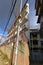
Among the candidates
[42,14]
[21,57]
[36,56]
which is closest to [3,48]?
[21,57]

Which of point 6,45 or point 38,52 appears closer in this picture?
point 6,45

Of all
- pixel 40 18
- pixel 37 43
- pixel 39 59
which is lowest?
pixel 39 59

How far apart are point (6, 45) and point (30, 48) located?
1.04m

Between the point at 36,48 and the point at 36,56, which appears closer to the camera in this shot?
the point at 36,56

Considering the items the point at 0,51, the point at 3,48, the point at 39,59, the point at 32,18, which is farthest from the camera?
the point at 32,18

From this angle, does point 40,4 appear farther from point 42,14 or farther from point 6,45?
point 6,45

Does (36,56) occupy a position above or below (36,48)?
below

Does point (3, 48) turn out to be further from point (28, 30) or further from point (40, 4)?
point (40, 4)

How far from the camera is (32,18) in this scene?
28.7 ft

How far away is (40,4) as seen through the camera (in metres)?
7.68

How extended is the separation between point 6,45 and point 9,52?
0.42 meters

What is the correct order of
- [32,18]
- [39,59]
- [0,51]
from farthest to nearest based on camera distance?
[32,18]
[39,59]
[0,51]

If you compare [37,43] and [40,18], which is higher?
[40,18]

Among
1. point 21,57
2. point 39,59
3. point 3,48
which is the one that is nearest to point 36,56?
point 39,59
